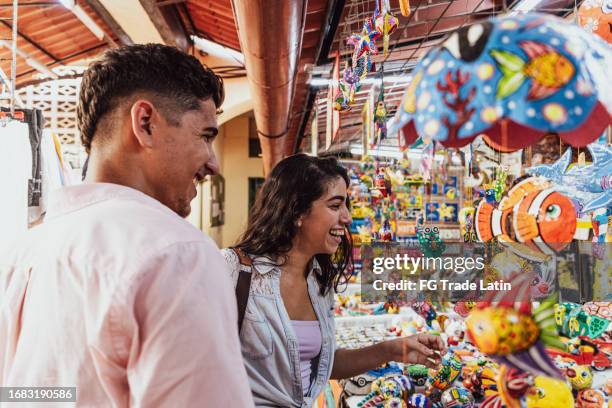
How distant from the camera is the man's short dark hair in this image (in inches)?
25.6

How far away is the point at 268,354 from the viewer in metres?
1.23

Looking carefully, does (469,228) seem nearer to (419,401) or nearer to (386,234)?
(419,401)

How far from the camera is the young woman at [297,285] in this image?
4.06 ft

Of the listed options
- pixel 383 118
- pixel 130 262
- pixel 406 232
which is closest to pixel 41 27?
pixel 383 118

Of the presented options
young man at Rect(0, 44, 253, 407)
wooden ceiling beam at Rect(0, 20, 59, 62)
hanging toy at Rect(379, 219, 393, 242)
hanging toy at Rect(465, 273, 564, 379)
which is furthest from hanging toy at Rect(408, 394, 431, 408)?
wooden ceiling beam at Rect(0, 20, 59, 62)

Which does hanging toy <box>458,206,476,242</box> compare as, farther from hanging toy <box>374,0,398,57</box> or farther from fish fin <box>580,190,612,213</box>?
hanging toy <box>374,0,398,57</box>

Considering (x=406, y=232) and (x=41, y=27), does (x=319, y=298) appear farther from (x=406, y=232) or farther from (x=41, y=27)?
(x=41, y=27)

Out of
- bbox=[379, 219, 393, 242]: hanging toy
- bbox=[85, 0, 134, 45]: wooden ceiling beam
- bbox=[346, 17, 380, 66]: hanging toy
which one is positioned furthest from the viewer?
bbox=[85, 0, 134, 45]: wooden ceiling beam

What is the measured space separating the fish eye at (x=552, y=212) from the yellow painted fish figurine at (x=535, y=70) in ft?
0.86

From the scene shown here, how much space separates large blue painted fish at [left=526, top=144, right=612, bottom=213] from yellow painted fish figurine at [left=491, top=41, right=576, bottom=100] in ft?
1.23

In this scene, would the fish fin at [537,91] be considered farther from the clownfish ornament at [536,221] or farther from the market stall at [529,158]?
the clownfish ornament at [536,221]

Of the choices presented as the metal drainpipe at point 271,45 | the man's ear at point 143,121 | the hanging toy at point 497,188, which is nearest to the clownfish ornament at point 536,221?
the hanging toy at point 497,188

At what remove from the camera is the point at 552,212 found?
30.5 inches

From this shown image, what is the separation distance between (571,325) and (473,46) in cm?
126
